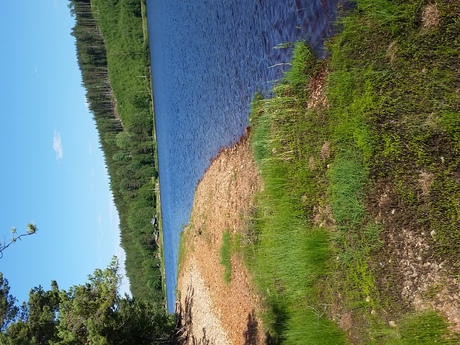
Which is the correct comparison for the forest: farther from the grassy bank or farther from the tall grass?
the grassy bank

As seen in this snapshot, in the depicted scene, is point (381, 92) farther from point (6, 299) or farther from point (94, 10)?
point (94, 10)

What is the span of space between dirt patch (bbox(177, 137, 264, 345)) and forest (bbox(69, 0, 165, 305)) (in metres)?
27.9

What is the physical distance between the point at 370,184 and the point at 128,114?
57.8 m

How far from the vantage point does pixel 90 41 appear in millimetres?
88688

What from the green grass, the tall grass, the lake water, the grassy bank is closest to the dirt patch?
the green grass

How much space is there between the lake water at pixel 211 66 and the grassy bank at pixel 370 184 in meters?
2.01

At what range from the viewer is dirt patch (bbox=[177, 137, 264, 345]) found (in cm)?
1542

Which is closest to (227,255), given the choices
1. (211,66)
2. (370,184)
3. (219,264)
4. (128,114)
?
(219,264)

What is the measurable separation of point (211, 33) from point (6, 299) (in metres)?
19.0

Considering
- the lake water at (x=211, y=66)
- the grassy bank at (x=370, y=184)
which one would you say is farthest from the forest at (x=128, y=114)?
the grassy bank at (x=370, y=184)

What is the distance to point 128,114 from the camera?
6369cm

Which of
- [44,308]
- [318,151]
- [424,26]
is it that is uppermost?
[424,26]

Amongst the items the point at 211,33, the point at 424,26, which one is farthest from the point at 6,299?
the point at 211,33

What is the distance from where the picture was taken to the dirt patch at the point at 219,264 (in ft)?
50.6
